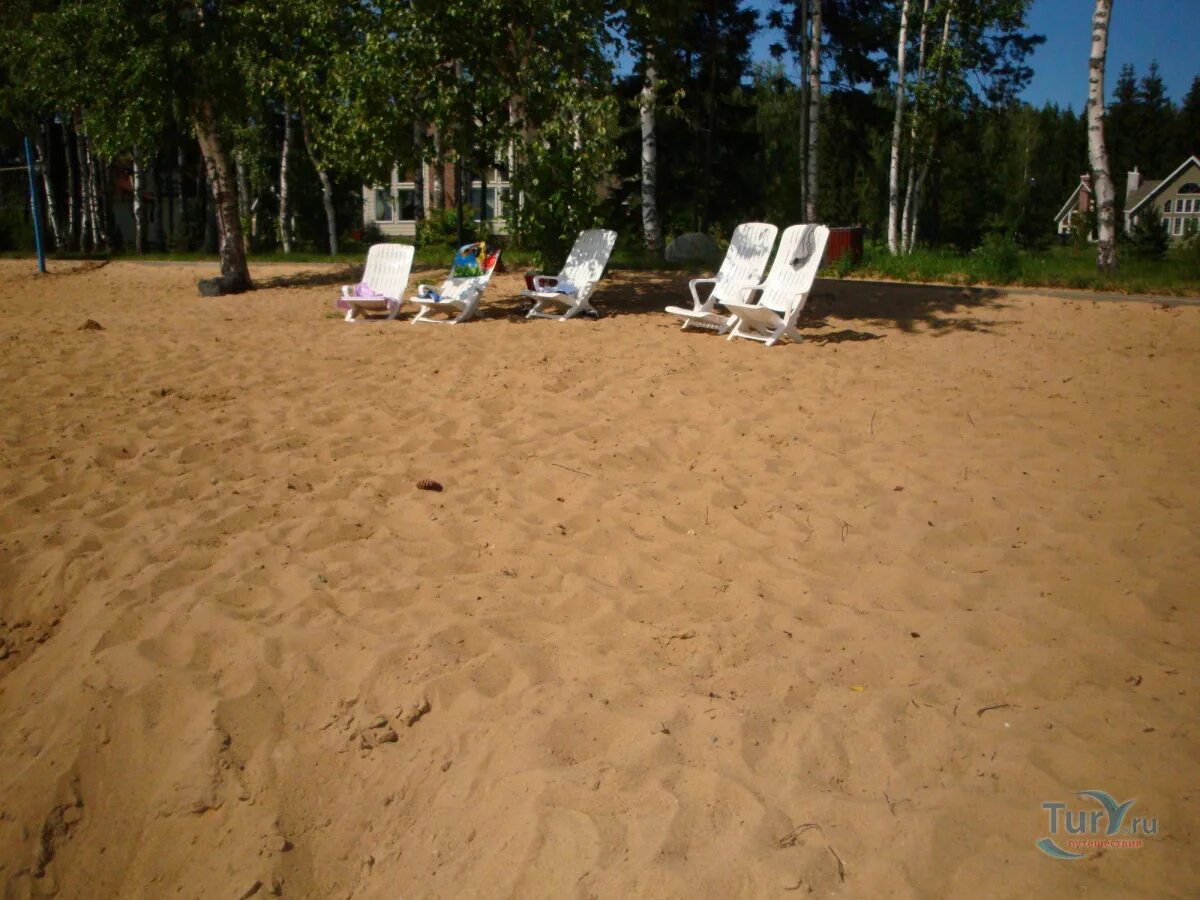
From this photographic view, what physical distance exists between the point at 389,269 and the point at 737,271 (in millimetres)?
3810

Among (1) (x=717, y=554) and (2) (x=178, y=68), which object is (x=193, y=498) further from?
(2) (x=178, y=68)

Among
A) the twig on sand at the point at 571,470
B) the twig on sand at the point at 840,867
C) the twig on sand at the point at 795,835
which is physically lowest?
the twig on sand at the point at 840,867

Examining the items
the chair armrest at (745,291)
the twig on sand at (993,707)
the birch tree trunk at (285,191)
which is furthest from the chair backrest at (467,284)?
the birch tree trunk at (285,191)

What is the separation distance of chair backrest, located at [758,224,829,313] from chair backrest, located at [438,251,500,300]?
2923 millimetres

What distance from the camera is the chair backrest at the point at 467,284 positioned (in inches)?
376

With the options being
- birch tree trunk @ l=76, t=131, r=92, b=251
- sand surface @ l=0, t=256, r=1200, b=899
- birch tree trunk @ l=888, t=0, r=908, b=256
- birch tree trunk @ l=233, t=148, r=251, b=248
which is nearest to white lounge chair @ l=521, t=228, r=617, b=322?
sand surface @ l=0, t=256, r=1200, b=899

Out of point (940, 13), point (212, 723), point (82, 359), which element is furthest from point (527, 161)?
point (940, 13)

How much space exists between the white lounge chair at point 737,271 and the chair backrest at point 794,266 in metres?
0.28

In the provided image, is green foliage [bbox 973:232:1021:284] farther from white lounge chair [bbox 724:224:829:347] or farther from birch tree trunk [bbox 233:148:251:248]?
birch tree trunk [bbox 233:148:251:248]

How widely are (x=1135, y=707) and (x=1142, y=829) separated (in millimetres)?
559

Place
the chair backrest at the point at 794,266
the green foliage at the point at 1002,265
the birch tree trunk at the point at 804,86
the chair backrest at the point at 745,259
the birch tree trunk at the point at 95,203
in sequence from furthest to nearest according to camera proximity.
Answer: the birch tree trunk at the point at 95,203
the birch tree trunk at the point at 804,86
the green foliage at the point at 1002,265
the chair backrest at the point at 745,259
the chair backrest at the point at 794,266

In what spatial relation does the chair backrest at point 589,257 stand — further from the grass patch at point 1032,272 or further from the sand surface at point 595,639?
the grass patch at point 1032,272

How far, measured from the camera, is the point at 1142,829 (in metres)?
2.40

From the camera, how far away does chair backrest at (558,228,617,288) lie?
9719 millimetres
